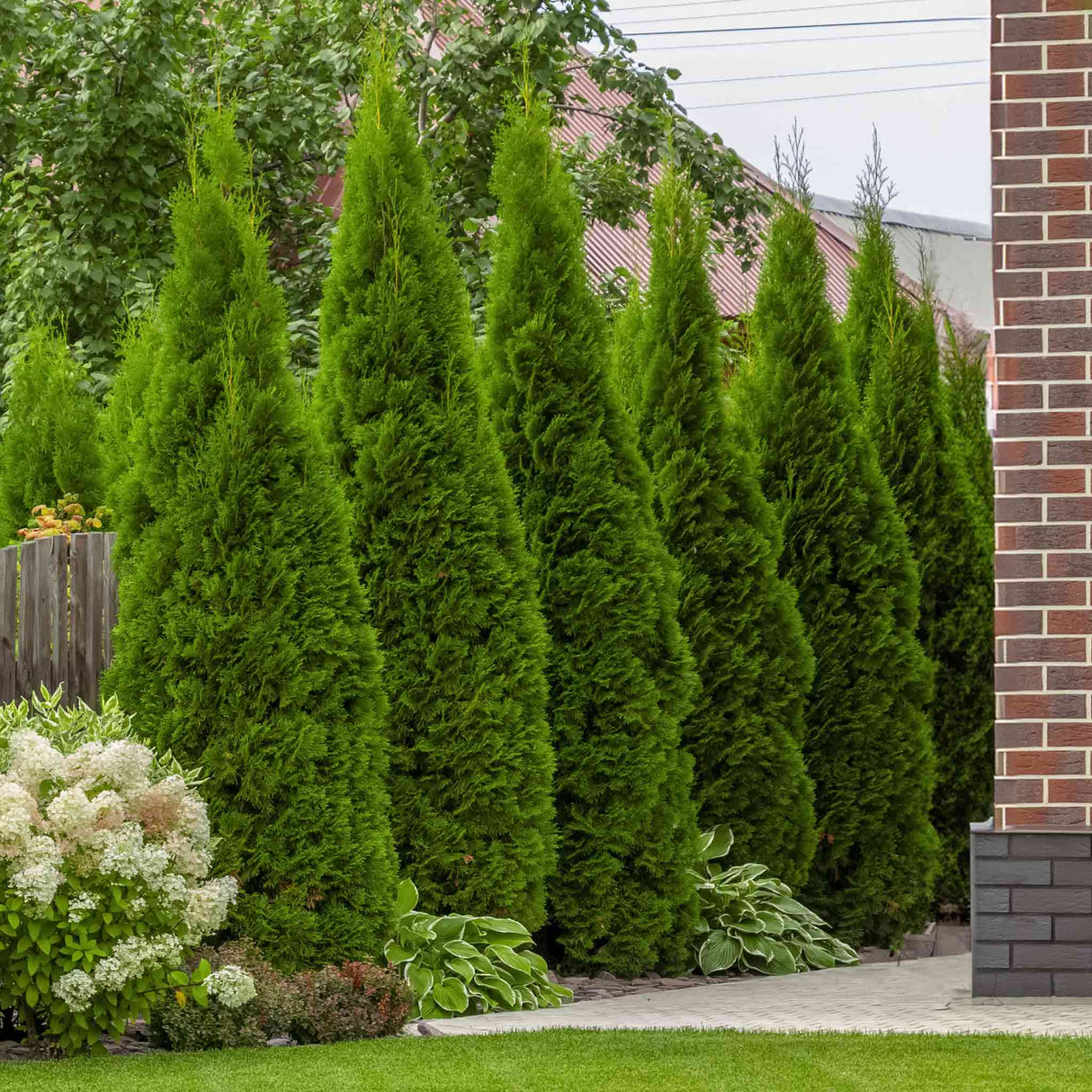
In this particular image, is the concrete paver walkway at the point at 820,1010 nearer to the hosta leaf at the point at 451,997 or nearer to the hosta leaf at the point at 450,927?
the hosta leaf at the point at 451,997

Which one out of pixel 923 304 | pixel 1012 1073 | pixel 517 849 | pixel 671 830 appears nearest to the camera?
pixel 1012 1073

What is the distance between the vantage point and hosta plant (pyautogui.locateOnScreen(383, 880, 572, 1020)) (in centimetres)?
639

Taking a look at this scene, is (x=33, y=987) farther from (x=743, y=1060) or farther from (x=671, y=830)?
(x=671, y=830)

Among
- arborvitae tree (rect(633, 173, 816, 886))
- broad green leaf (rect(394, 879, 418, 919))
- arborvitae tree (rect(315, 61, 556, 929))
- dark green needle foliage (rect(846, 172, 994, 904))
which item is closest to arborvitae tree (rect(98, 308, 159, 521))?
arborvitae tree (rect(315, 61, 556, 929))

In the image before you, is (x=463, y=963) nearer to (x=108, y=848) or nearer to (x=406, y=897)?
(x=406, y=897)

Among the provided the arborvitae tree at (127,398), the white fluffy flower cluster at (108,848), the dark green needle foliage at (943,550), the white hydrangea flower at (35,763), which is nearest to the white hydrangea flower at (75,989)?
the white fluffy flower cluster at (108,848)

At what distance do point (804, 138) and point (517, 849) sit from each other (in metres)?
4.57

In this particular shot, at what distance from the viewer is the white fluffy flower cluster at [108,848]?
16.8 ft

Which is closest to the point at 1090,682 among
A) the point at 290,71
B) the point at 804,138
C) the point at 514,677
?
the point at 514,677

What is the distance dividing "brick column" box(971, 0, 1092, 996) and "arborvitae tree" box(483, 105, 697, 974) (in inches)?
65.1

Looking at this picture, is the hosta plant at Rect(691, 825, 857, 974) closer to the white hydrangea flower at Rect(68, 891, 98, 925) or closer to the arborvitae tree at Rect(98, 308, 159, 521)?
the white hydrangea flower at Rect(68, 891, 98, 925)

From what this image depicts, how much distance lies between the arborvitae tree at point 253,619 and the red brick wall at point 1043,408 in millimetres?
2607

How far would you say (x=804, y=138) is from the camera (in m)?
9.03

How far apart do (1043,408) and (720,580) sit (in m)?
2.27
